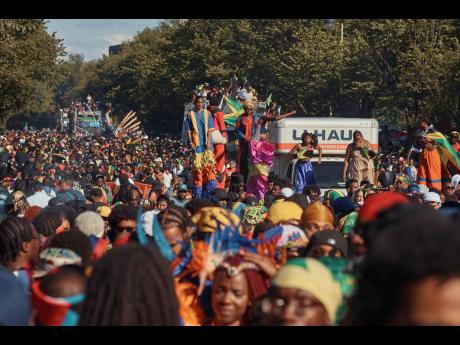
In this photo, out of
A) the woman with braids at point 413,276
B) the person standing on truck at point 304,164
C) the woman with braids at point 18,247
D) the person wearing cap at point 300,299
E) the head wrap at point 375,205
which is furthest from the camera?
the person standing on truck at point 304,164

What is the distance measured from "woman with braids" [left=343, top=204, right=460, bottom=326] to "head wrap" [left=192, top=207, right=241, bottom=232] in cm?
335

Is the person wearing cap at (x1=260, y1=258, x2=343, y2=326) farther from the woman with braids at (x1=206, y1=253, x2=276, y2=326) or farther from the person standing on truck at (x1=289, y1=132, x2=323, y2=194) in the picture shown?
the person standing on truck at (x1=289, y1=132, x2=323, y2=194)

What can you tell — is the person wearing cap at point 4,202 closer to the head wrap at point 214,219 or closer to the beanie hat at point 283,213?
the beanie hat at point 283,213

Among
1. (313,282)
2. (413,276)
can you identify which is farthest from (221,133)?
(413,276)

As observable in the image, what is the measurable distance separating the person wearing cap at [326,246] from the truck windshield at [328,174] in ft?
43.6

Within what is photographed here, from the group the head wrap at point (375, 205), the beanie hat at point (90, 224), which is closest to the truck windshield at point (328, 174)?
the beanie hat at point (90, 224)

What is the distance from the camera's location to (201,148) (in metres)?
17.4

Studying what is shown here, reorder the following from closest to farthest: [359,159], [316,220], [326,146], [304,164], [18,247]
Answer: [18,247] < [316,220] < [359,159] < [304,164] < [326,146]

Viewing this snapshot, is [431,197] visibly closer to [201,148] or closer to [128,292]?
[201,148]

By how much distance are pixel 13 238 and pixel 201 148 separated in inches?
424

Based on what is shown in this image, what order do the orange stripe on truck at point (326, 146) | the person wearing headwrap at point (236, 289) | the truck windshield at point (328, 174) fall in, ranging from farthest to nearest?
1. the orange stripe on truck at point (326, 146)
2. the truck windshield at point (328, 174)
3. the person wearing headwrap at point (236, 289)

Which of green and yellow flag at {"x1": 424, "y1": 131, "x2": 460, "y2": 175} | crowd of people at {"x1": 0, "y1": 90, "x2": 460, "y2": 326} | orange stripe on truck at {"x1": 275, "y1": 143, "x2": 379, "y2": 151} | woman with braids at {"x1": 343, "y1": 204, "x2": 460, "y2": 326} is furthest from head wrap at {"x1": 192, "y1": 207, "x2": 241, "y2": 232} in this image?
orange stripe on truck at {"x1": 275, "y1": 143, "x2": 379, "y2": 151}

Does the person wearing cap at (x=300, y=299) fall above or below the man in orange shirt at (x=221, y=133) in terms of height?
above

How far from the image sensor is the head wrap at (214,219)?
6184mm
